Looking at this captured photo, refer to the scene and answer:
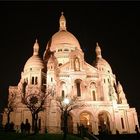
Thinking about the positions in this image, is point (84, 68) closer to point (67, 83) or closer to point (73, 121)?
point (67, 83)

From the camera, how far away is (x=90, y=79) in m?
63.0

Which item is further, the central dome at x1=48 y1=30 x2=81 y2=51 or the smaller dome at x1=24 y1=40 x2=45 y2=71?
the central dome at x1=48 y1=30 x2=81 y2=51

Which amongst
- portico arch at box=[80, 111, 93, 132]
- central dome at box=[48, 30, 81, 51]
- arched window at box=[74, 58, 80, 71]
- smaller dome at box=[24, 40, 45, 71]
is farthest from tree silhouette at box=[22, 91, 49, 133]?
central dome at box=[48, 30, 81, 51]

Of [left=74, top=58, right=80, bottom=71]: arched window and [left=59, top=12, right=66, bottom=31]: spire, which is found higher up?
[left=59, top=12, right=66, bottom=31]: spire

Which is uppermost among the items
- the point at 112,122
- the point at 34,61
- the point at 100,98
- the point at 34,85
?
the point at 34,61

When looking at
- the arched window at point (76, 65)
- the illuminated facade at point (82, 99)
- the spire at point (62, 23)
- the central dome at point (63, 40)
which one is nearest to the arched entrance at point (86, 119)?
the illuminated facade at point (82, 99)

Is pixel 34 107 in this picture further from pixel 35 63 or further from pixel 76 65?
pixel 35 63

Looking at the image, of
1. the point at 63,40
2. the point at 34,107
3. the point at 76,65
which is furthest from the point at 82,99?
the point at 63,40

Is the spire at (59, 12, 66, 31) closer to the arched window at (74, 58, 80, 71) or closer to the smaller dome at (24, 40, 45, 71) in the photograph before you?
the smaller dome at (24, 40, 45, 71)

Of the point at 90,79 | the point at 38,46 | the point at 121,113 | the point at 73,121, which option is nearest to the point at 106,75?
the point at 90,79

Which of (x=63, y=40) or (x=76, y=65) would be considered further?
(x=63, y=40)

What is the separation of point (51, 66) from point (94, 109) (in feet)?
50.0

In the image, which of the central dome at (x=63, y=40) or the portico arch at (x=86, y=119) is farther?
the central dome at (x=63, y=40)

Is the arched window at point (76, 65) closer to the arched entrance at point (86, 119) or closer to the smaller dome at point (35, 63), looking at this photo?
the arched entrance at point (86, 119)
